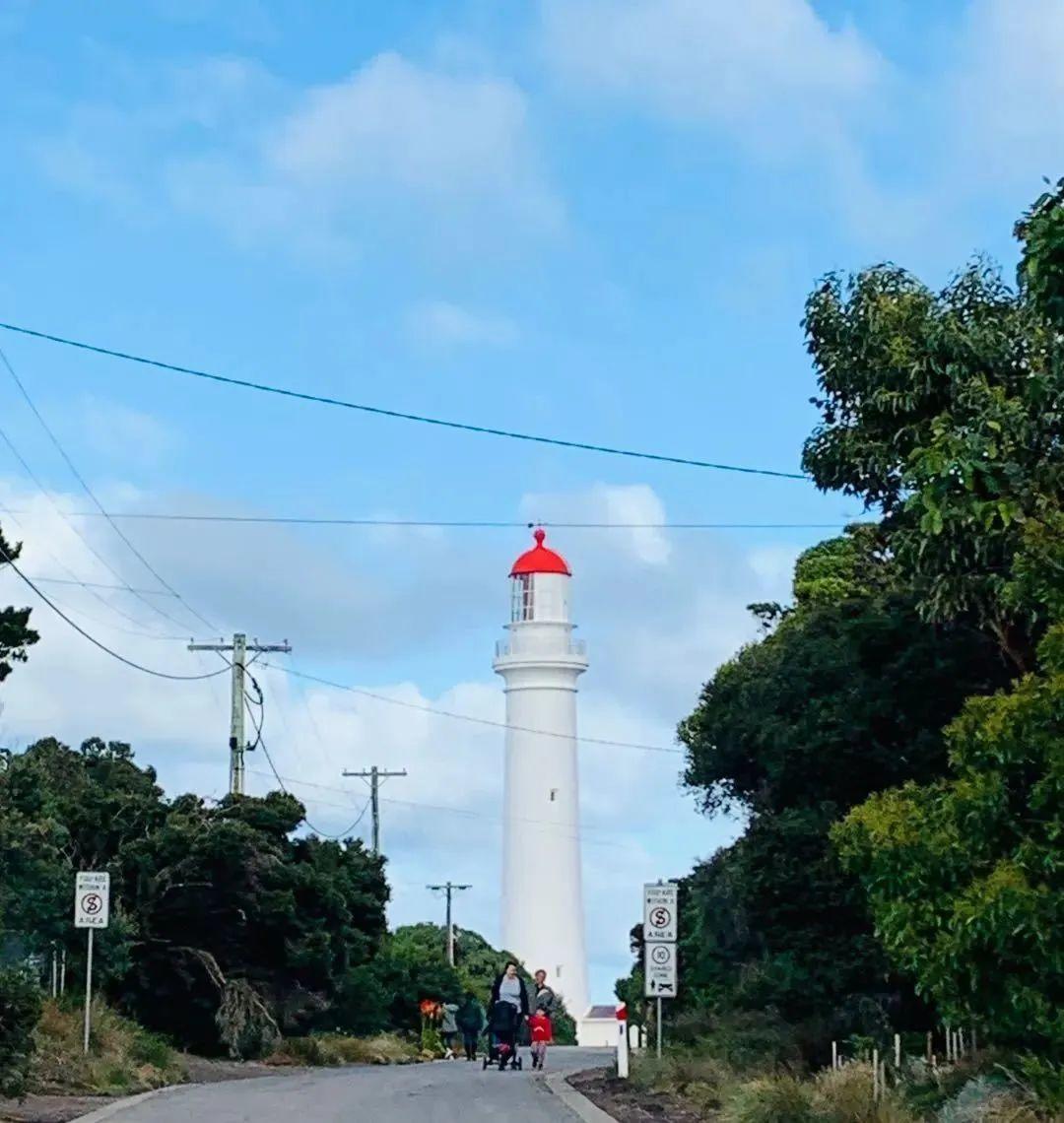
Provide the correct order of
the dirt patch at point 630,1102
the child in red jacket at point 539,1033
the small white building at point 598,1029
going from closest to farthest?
the dirt patch at point 630,1102, the child in red jacket at point 539,1033, the small white building at point 598,1029

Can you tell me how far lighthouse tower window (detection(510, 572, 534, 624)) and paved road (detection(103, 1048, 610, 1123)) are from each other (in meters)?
33.9

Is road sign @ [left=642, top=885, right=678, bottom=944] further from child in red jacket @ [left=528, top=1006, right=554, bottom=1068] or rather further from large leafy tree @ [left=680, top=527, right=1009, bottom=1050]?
child in red jacket @ [left=528, top=1006, right=554, bottom=1068]

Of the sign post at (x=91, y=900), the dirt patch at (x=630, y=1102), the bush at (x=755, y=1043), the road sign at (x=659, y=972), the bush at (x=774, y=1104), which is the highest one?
the sign post at (x=91, y=900)

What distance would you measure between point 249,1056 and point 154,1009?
1.91m

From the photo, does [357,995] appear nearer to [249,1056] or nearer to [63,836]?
[249,1056]

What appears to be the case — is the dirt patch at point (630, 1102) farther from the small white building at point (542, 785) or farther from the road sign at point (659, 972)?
the small white building at point (542, 785)

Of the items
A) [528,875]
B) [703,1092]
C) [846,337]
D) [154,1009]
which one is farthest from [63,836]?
[528,875]

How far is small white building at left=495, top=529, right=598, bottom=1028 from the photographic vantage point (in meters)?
59.8

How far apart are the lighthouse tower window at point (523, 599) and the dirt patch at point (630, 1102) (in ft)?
115

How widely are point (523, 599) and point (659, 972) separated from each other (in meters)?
36.9

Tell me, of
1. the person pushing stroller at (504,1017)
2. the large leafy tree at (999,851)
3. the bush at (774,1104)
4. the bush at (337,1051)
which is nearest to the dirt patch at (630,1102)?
the bush at (774,1104)

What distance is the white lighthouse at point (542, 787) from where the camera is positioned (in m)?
59.8

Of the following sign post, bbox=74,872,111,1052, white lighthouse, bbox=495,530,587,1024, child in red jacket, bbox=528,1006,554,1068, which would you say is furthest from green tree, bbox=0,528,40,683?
white lighthouse, bbox=495,530,587,1024

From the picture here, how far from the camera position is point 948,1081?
17047 millimetres
